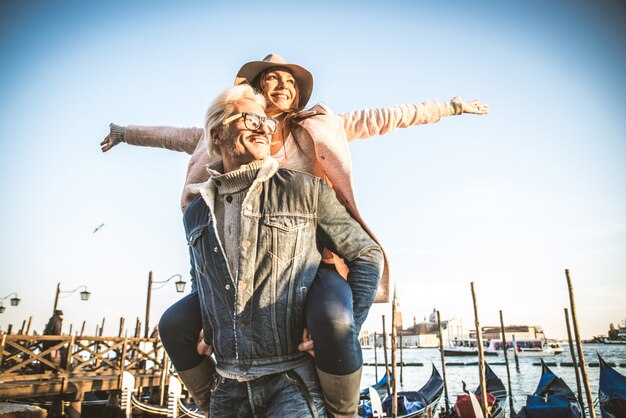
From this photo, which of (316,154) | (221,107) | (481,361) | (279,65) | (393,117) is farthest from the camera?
(481,361)

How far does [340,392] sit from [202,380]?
0.52 m

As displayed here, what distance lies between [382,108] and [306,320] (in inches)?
48.1

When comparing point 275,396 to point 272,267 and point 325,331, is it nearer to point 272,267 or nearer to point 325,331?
point 325,331

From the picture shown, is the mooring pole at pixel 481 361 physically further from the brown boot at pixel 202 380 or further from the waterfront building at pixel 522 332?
the waterfront building at pixel 522 332

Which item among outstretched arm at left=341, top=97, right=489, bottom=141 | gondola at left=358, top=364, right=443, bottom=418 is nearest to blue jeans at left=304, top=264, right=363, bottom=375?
outstretched arm at left=341, top=97, right=489, bottom=141

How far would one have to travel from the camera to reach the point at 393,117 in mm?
1998

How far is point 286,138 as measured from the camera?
5.99 ft

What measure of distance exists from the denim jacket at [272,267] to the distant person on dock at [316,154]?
0.20 ft

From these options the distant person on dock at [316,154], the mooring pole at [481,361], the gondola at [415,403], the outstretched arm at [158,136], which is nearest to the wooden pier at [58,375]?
the gondola at [415,403]

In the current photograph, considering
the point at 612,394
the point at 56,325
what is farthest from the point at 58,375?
A: the point at 612,394

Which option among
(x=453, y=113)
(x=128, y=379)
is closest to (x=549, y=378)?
(x=128, y=379)

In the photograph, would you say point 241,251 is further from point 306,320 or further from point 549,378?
point 549,378

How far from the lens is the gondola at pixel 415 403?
1249 centimetres

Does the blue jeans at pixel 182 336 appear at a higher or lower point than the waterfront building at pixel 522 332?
higher
